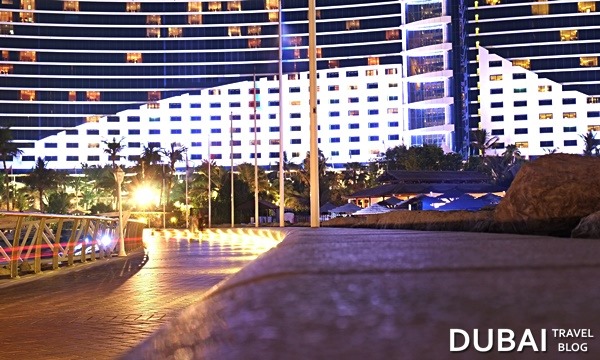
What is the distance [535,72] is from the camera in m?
153

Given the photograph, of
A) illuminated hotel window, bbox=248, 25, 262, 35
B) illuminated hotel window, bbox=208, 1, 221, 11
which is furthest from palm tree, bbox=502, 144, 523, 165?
illuminated hotel window, bbox=208, 1, 221, 11

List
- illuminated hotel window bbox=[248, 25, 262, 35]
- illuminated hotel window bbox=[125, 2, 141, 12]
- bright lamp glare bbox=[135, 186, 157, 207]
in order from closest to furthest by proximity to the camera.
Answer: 1. bright lamp glare bbox=[135, 186, 157, 207]
2. illuminated hotel window bbox=[125, 2, 141, 12]
3. illuminated hotel window bbox=[248, 25, 262, 35]

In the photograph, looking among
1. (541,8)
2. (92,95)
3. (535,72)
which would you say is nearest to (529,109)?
(535,72)

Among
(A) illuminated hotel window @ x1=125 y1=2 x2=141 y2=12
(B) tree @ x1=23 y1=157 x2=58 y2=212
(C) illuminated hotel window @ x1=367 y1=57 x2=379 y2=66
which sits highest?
(A) illuminated hotel window @ x1=125 y1=2 x2=141 y2=12

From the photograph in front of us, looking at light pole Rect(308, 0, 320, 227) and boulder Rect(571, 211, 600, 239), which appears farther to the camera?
light pole Rect(308, 0, 320, 227)

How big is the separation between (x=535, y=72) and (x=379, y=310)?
158184mm

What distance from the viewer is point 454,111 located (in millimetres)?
138125

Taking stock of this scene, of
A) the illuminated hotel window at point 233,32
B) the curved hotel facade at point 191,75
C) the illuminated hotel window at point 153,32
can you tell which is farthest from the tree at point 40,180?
the illuminated hotel window at point 233,32

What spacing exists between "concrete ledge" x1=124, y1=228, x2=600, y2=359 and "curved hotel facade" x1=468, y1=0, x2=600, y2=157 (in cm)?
14982

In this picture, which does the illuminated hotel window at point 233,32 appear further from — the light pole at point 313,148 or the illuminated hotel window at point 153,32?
the light pole at point 313,148

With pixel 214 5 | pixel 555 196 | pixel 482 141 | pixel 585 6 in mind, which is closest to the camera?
pixel 555 196

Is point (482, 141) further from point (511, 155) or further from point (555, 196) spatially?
point (555, 196)

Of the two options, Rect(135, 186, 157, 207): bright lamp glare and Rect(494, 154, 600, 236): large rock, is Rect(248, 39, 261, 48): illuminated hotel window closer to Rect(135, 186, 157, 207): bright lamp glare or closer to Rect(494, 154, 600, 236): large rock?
Rect(135, 186, 157, 207): bright lamp glare

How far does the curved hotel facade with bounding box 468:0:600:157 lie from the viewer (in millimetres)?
150375
